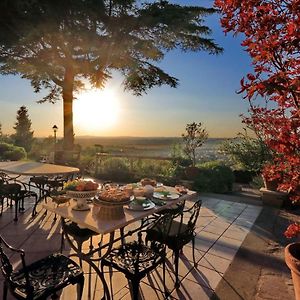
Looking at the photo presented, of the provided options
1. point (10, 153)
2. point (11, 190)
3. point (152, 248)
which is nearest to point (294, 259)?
point (152, 248)

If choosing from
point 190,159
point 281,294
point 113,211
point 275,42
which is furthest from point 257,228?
point 190,159

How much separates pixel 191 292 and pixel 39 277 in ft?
4.31

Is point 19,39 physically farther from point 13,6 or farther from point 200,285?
point 200,285

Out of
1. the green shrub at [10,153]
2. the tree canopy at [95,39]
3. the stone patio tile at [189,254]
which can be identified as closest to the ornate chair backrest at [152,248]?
the stone patio tile at [189,254]

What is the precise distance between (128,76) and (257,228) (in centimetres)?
843

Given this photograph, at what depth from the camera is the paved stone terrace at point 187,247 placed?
2.18m

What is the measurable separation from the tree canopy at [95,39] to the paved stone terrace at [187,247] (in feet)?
19.4

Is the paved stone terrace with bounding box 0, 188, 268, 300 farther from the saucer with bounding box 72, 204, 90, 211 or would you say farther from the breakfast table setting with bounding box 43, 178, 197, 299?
the saucer with bounding box 72, 204, 90, 211

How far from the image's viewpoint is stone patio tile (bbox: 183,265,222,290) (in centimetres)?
230

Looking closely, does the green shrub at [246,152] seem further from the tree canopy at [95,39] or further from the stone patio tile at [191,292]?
the stone patio tile at [191,292]

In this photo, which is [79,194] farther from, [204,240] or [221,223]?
[221,223]

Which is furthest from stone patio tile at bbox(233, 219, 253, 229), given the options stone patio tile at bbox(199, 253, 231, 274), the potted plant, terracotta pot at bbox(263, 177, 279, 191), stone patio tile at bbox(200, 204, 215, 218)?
the potted plant

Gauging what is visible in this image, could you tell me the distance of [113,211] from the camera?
6.35 feet

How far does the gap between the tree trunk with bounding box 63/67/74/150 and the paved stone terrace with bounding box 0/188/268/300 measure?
558 cm
